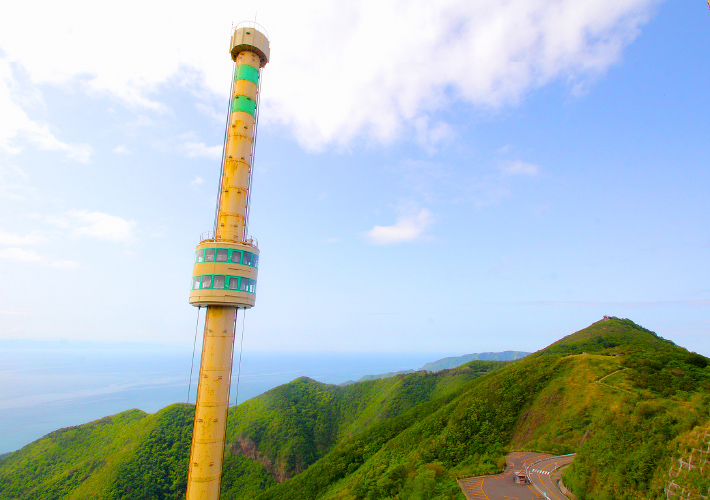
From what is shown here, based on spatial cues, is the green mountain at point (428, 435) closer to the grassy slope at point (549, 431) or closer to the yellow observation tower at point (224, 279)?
the grassy slope at point (549, 431)

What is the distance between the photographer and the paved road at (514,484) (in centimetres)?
2722

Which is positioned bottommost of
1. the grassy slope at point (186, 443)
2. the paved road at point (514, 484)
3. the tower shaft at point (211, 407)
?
the grassy slope at point (186, 443)

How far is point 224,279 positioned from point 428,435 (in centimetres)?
4237

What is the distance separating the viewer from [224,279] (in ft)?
101

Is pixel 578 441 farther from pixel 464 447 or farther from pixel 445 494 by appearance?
pixel 445 494

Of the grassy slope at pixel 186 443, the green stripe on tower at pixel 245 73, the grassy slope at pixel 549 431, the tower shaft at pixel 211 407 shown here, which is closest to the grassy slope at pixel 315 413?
the grassy slope at pixel 186 443

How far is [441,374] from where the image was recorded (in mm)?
102000

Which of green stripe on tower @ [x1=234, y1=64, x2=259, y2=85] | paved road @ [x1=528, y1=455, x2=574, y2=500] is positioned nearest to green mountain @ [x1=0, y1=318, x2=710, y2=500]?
paved road @ [x1=528, y1=455, x2=574, y2=500]

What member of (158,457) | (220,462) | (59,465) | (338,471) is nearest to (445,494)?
(220,462)

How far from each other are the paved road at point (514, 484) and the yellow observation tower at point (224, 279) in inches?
834

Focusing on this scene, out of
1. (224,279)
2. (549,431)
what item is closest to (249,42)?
(224,279)

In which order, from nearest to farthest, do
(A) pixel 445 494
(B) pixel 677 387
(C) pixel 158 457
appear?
(A) pixel 445 494
(B) pixel 677 387
(C) pixel 158 457

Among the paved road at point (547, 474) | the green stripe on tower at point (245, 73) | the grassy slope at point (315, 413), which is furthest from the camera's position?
the grassy slope at point (315, 413)

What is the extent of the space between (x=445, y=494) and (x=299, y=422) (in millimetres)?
71956
